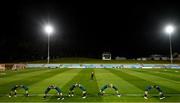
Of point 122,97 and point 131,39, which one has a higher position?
point 131,39

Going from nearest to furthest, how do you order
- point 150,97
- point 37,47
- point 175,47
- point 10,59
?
point 150,97 → point 10,59 → point 175,47 → point 37,47

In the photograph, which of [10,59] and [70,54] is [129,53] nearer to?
[70,54]

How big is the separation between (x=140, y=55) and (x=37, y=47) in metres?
54.3

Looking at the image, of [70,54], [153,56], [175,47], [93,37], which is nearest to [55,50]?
[70,54]

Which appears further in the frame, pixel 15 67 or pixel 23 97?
pixel 15 67

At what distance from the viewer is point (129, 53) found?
440 feet

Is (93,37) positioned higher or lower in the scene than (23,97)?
higher

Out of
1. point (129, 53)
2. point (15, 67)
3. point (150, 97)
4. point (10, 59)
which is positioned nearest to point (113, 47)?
point (129, 53)

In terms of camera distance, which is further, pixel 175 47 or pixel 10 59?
pixel 175 47

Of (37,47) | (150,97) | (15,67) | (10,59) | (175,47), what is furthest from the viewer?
(37,47)

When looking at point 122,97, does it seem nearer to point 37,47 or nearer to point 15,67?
point 15,67

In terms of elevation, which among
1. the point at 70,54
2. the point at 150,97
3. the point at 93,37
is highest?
the point at 93,37

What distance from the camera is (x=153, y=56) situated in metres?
132

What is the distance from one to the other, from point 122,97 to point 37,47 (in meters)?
119
